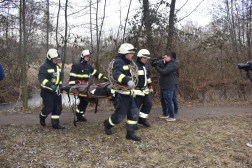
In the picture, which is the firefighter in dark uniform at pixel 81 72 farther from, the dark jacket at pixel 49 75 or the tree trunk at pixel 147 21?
the tree trunk at pixel 147 21

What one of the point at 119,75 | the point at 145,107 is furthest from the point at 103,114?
the point at 119,75

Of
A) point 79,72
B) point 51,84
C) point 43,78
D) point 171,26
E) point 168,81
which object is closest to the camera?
point 51,84

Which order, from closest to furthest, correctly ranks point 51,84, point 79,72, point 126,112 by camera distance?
point 126,112 → point 51,84 → point 79,72

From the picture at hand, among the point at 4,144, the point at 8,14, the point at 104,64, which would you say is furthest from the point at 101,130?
the point at 8,14

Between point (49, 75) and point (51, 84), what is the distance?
40 cm

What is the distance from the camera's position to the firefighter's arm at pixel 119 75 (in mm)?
4367

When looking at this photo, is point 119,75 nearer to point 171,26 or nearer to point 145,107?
point 145,107

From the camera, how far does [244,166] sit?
11.4 feet

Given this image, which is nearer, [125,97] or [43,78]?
[125,97]

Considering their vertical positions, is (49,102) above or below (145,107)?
above

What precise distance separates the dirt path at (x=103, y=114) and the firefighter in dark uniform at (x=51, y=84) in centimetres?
108

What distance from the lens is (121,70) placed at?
15.0ft

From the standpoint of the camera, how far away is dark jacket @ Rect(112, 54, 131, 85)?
4.38m

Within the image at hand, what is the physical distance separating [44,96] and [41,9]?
253 inches
